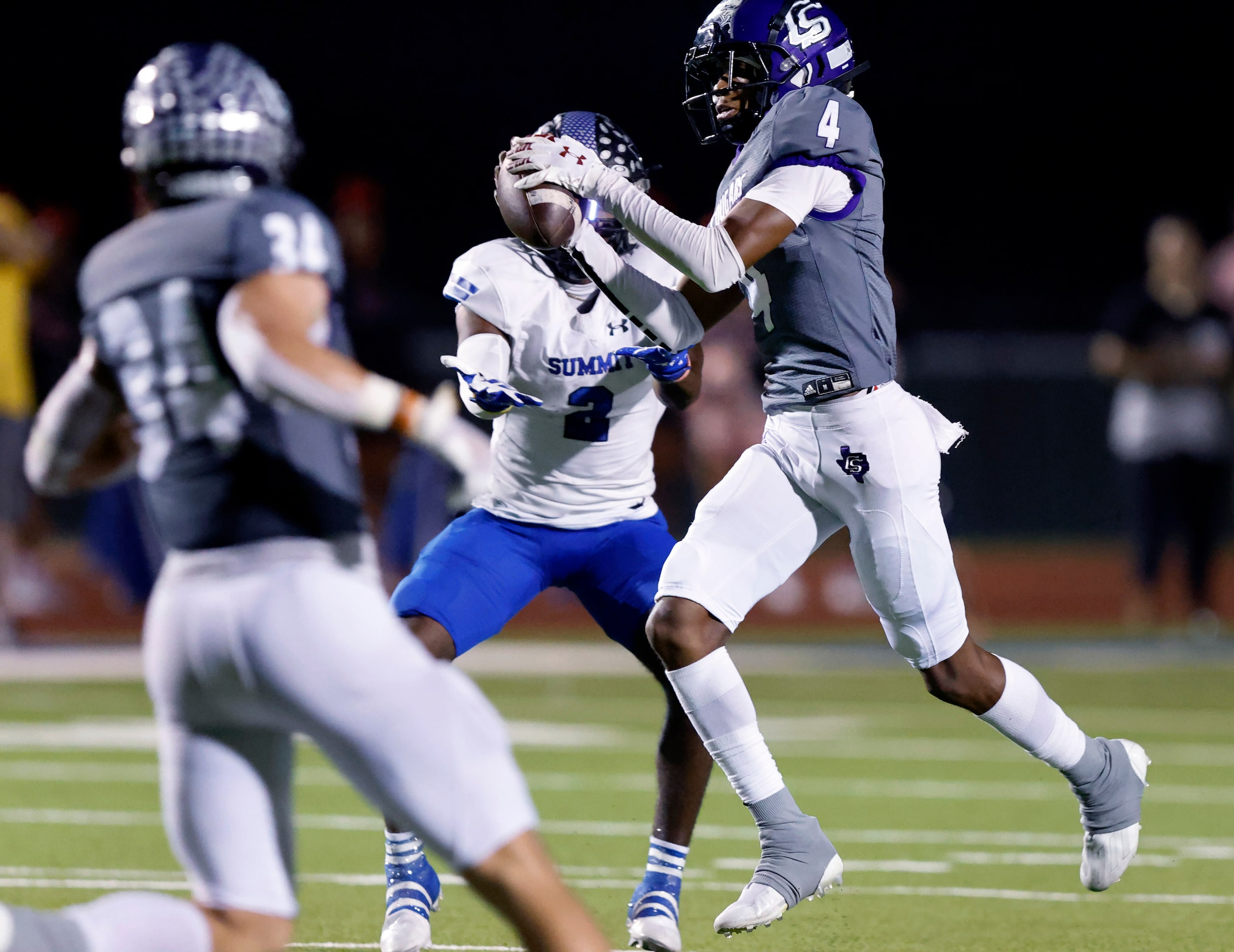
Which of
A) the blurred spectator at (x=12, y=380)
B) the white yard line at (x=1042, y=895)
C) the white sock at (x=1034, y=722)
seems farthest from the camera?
the blurred spectator at (x=12, y=380)

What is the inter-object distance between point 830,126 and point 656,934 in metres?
1.95

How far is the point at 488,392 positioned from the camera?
14.9 ft

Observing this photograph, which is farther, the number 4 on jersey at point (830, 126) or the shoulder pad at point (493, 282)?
the shoulder pad at point (493, 282)

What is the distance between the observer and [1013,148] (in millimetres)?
22172

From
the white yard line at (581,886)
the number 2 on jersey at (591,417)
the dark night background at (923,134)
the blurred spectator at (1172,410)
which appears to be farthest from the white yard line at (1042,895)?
the dark night background at (923,134)

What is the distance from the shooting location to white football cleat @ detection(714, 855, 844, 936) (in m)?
4.62

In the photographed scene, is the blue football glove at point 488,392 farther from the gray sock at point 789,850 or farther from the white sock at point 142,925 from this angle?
the white sock at point 142,925

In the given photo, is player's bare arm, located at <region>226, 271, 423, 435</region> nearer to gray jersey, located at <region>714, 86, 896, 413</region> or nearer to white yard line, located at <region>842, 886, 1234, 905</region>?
gray jersey, located at <region>714, 86, 896, 413</region>

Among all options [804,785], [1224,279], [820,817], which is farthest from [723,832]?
[1224,279]

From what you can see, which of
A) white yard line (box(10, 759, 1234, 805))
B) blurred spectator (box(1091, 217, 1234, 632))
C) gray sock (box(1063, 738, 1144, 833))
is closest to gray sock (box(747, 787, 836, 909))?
gray sock (box(1063, 738, 1144, 833))

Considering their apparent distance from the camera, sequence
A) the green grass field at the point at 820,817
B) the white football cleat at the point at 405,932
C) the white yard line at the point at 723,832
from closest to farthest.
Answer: the white football cleat at the point at 405,932 < the green grass field at the point at 820,817 < the white yard line at the point at 723,832

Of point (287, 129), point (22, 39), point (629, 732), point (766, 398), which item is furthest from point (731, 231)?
point (22, 39)

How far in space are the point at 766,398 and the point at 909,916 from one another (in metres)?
1.41

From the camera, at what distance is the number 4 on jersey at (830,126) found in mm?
4676
